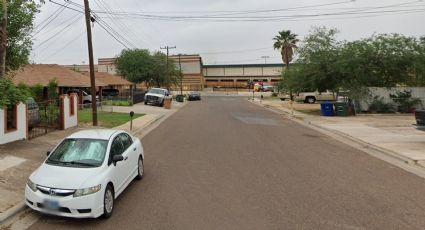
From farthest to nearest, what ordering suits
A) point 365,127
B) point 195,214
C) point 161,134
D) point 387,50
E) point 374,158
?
point 387,50
point 365,127
point 161,134
point 374,158
point 195,214

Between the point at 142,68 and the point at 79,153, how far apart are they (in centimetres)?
6401

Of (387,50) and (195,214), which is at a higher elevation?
(387,50)

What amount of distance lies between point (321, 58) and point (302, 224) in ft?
Result: 90.2

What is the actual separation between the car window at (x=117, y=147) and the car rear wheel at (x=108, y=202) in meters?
0.98

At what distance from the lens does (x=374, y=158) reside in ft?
46.2

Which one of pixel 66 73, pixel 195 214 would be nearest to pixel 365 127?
pixel 195 214

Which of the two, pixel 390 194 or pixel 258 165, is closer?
pixel 390 194

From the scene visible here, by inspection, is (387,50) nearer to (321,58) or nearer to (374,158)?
(321,58)

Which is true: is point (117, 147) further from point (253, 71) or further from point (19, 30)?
point (253, 71)

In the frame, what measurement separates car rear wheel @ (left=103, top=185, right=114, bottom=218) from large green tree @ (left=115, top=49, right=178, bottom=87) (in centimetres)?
6441

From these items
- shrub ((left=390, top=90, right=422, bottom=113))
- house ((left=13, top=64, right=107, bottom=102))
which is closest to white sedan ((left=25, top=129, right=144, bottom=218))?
house ((left=13, top=64, right=107, bottom=102))

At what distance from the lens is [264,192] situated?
30.4 ft

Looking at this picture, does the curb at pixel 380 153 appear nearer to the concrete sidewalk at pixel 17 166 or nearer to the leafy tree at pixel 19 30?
the concrete sidewalk at pixel 17 166

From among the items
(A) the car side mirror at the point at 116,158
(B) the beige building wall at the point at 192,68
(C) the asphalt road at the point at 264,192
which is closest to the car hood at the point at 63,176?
(A) the car side mirror at the point at 116,158
